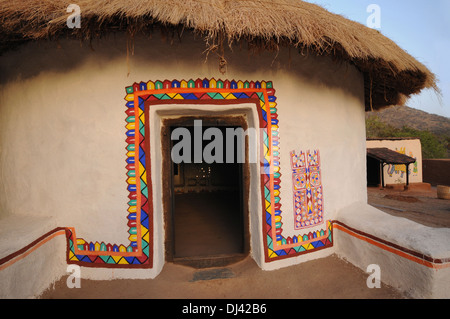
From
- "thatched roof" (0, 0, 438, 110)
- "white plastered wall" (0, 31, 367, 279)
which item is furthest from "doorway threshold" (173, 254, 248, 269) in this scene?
"thatched roof" (0, 0, 438, 110)

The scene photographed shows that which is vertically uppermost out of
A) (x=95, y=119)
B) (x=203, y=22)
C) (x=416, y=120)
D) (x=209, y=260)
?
(x=416, y=120)

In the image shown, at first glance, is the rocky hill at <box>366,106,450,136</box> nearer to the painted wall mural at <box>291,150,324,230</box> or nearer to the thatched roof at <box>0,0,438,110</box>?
the painted wall mural at <box>291,150,324,230</box>

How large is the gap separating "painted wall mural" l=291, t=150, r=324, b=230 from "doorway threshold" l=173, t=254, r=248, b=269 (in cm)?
79

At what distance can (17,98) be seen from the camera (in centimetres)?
292

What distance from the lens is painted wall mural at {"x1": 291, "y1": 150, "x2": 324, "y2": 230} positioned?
9.53 ft

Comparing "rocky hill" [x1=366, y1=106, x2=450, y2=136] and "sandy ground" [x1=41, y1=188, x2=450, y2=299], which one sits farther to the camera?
"rocky hill" [x1=366, y1=106, x2=450, y2=136]

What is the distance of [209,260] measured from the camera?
304cm

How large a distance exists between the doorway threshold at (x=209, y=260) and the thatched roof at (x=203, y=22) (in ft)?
7.32

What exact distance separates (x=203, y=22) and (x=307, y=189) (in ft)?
6.53

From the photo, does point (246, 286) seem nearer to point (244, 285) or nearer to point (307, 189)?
point (244, 285)

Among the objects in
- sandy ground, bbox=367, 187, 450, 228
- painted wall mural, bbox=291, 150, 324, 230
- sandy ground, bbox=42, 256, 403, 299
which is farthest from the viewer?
sandy ground, bbox=367, 187, 450, 228

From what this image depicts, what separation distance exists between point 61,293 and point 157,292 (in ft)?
2.92

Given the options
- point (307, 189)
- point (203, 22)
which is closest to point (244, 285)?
point (307, 189)

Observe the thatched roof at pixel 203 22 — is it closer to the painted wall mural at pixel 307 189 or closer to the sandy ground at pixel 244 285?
the painted wall mural at pixel 307 189
